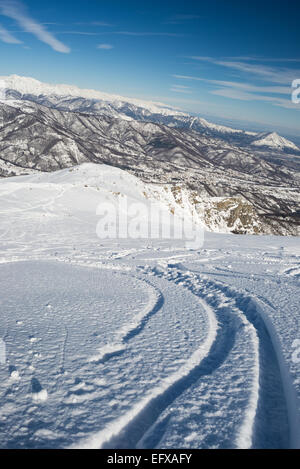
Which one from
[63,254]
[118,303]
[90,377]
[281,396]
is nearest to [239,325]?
[281,396]

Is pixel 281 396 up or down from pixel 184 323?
down

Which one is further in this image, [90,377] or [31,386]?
[90,377]

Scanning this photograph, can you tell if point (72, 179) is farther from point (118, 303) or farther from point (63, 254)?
point (118, 303)

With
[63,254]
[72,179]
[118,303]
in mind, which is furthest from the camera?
[72,179]

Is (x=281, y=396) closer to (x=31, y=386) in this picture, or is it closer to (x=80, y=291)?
(x=31, y=386)
